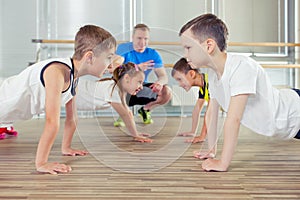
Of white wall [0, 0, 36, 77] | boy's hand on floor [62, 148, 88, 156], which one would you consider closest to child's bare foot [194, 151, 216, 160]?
boy's hand on floor [62, 148, 88, 156]

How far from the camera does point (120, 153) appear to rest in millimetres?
1386

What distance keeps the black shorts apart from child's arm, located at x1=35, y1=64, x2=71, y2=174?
0.28 metres

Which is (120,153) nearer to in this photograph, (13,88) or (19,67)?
(13,88)

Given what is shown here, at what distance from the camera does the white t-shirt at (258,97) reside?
1.13m

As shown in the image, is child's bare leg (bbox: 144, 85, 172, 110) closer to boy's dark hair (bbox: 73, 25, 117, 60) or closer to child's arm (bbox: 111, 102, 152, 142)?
child's arm (bbox: 111, 102, 152, 142)

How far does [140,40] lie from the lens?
1.16m

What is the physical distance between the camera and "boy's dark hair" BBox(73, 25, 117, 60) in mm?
1201

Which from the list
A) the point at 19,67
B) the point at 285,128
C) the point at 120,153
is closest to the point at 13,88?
the point at 120,153

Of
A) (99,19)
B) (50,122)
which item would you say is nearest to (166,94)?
(50,122)

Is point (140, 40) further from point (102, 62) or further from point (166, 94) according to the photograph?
point (166, 94)

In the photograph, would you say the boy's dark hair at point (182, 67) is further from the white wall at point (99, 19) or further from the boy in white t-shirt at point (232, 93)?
the white wall at point (99, 19)

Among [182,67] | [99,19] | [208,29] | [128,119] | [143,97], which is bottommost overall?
[128,119]

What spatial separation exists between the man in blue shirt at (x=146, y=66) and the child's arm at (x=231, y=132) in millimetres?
246

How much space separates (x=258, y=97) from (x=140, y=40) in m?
0.39
